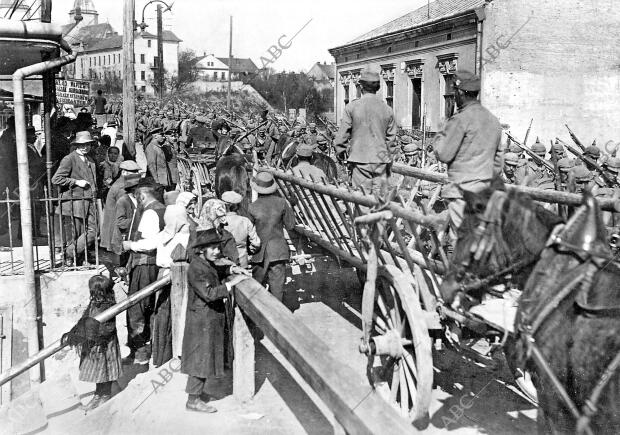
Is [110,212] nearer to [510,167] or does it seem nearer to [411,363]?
[411,363]

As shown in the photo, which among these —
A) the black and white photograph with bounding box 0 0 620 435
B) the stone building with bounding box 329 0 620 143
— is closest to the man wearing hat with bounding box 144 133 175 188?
the black and white photograph with bounding box 0 0 620 435

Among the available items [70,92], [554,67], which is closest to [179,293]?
[70,92]

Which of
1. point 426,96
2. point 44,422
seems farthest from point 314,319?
point 426,96

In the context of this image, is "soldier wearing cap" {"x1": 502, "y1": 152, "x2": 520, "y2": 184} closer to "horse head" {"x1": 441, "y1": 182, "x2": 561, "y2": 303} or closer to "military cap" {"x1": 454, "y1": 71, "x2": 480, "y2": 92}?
"military cap" {"x1": 454, "y1": 71, "x2": 480, "y2": 92}

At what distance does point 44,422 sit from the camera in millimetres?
6273

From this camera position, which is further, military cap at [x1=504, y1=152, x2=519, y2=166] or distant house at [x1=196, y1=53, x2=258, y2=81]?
distant house at [x1=196, y1=53, x2=258, y2=81]

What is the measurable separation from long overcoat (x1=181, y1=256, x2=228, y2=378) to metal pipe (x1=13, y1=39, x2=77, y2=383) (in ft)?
9.95

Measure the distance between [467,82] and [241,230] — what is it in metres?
2.62

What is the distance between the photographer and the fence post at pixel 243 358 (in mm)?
5277

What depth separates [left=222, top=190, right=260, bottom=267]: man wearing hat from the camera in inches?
253

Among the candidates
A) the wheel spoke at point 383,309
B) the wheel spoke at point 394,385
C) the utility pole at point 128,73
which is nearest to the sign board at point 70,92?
the utility pole at point 128,73

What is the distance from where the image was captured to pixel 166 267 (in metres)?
6.74

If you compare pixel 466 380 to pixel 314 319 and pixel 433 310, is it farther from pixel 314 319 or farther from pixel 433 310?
pixel 314 319

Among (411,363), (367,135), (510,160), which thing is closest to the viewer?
(411,363)
